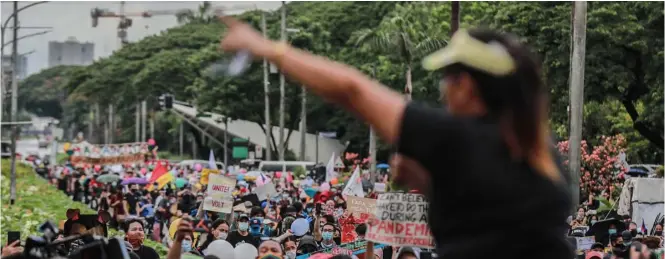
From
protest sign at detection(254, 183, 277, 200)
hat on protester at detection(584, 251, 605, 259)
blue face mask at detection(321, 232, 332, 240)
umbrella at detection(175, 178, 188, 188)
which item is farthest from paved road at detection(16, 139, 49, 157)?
hat on protester at detection(584, 251, 605, 259)

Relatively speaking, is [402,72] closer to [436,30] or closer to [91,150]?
[436,30]

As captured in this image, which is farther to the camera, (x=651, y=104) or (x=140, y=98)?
(x=140, y=98)

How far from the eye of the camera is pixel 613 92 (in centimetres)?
3716

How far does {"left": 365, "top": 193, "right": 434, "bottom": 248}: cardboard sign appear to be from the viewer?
4.86 m

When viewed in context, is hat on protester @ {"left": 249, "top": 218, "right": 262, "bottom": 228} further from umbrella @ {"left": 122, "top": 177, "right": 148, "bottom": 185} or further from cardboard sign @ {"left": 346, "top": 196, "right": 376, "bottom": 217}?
umbrella @ {"left": 122, "top": 177, "right": 148, "bottom": 185}

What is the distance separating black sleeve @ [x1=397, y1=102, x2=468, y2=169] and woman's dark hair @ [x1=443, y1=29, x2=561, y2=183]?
106mm

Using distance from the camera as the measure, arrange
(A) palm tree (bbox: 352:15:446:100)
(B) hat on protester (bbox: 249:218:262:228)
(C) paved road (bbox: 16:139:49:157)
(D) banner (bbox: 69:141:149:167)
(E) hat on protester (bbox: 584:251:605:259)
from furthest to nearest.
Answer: (C) paved road (bbox: 16:139:49:157), (D) banner (bbox: 69:141:149:167), (A) palm tree (bbox: 352:15:446:100), (B) hat on protester (bbox: 249:218:262:228), (E) hat on protester (bbox: 584:251:605:259)

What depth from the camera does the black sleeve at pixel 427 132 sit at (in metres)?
3.17

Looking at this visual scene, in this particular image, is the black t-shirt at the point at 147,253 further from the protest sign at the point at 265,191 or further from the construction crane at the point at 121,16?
the construction crane at the point at 121,16

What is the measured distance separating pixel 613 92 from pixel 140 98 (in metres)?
48.3

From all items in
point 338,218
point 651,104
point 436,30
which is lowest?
point 338,218

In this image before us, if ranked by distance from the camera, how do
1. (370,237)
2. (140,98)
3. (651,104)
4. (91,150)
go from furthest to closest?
(140,98), (91,150), (651,104), (370,237)

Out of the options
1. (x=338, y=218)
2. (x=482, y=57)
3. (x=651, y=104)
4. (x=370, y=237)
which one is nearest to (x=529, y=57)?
(x=482, y=57)

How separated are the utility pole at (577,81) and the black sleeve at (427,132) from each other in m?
18.8
